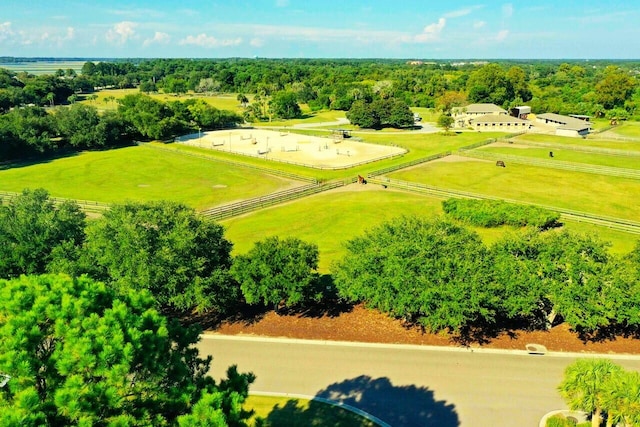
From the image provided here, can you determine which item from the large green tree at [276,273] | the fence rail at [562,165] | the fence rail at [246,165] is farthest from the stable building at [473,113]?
the large green tree at [276,273]

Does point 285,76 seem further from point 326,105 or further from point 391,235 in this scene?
point 391,235

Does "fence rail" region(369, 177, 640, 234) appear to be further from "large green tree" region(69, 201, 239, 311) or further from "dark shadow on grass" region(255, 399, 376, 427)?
"dark shadow on grass" region(255, 399, 376, 427)

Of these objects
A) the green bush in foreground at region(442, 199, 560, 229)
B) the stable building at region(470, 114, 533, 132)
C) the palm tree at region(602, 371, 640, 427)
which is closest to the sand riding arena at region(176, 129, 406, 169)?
the green bush in foreground at region(442, 199, 560, 229)

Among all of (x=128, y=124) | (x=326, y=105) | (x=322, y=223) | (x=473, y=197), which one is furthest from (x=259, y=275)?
(x=326, y=105)

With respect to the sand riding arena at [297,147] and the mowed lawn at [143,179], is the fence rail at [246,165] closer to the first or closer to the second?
the mowed lawn at [143,179]

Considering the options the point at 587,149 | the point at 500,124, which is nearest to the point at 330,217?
the point at 587,149

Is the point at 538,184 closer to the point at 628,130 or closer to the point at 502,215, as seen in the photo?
the point at 502,215
